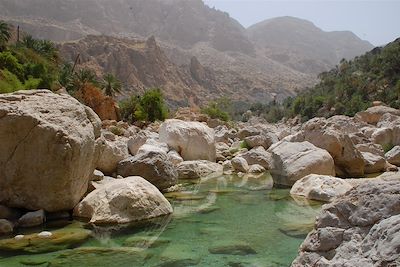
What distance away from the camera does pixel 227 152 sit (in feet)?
79.7

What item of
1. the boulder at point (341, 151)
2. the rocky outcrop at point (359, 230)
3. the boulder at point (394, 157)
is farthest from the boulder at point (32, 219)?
the boulder at point (394, 157)

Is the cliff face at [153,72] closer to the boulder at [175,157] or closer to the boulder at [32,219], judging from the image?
the boulder at [175,157]

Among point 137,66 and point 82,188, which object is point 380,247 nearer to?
point 82,188

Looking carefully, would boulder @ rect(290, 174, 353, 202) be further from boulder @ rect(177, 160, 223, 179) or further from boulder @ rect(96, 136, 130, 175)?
boulder @ rect(96, 136, 130, 175)

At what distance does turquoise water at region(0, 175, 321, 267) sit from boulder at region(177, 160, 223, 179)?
4.47 metres

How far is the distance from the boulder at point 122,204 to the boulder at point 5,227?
164 centimetres

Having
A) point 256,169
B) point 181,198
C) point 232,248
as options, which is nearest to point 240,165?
point 256,169

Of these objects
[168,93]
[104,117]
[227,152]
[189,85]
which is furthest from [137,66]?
[227,152]

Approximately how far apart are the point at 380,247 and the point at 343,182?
8.97 metres

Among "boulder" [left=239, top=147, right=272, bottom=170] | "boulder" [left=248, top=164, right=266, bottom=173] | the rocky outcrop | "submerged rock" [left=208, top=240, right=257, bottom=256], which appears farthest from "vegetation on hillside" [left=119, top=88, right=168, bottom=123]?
the rocky outcrop

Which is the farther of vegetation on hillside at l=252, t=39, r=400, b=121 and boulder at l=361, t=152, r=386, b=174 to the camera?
vegetation on hillside at l=252, t=39, r=400, b=121

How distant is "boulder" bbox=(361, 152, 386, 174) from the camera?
59.0ft

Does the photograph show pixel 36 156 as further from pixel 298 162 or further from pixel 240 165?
pixel 240 165

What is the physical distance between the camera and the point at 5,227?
31.4 feet
